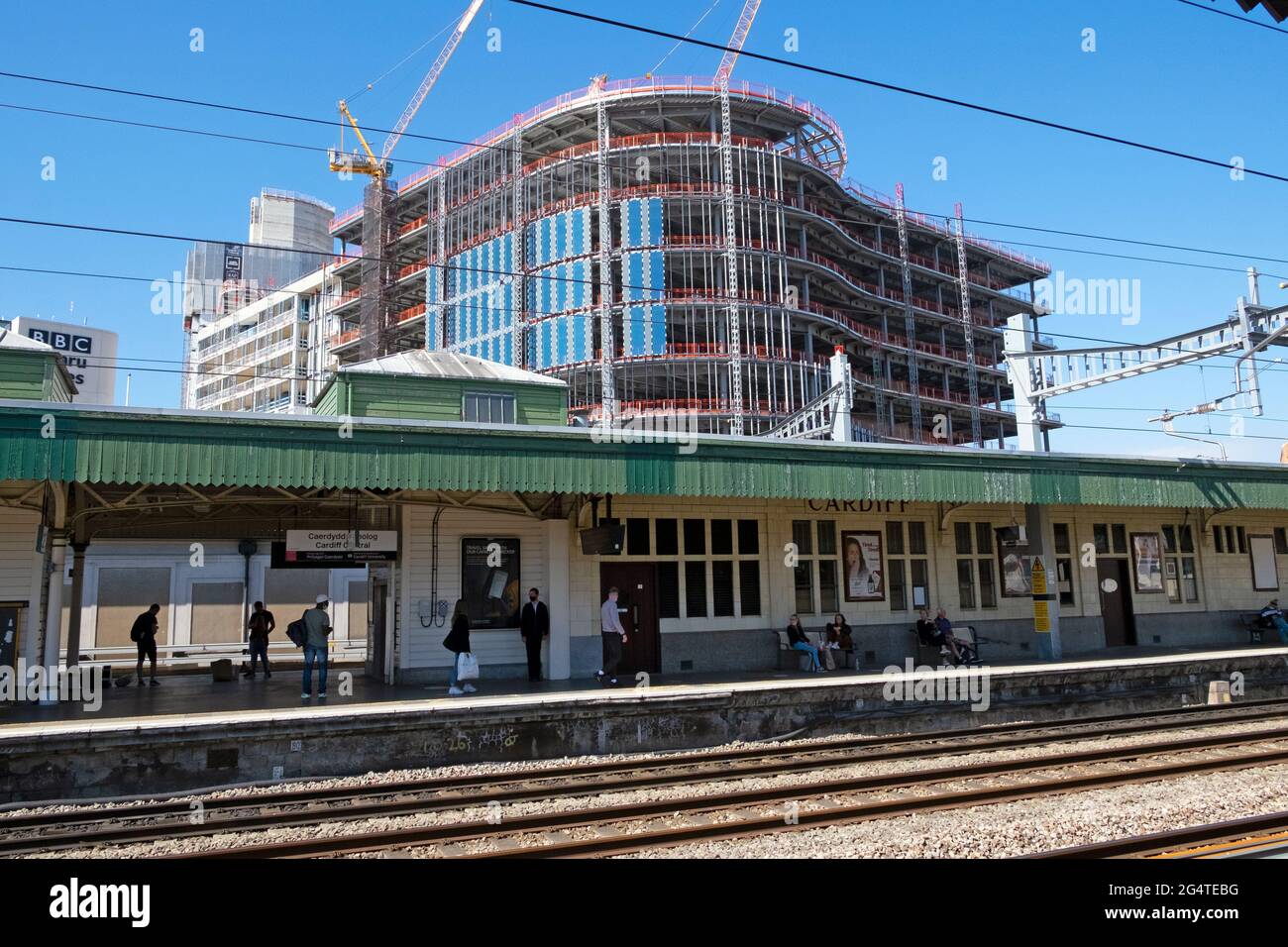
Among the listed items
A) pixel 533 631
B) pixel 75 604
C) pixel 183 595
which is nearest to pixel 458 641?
pixel 533 631

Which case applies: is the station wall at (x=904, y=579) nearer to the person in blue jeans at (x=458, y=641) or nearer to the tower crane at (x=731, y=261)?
the person in blue jeans at (x=458, y=641)

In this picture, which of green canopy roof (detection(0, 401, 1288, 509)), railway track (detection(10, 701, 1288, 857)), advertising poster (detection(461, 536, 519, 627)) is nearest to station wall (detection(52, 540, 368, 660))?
advertising poster (detection(461, 536, 519, 627))

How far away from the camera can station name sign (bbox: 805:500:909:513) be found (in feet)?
64.8

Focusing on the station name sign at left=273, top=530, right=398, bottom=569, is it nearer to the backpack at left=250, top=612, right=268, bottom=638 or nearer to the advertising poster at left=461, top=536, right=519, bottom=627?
the advertising poster at left=461, top=536, right=519, bottom=627

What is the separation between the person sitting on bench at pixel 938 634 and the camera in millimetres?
19141

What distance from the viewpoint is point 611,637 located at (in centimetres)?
1612

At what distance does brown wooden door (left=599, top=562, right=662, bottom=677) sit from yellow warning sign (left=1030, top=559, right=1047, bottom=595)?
8.89 meters

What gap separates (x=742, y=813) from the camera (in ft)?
32.6

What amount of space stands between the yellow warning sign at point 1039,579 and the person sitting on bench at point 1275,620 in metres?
8.06

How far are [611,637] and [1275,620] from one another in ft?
60.9

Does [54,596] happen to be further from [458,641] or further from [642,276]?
[642,276]

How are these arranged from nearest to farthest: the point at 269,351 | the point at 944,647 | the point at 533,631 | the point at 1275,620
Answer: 1. the point at 533,631
2. the point at 944,647
3. the point at 1275,620
4. the point at 269,351
